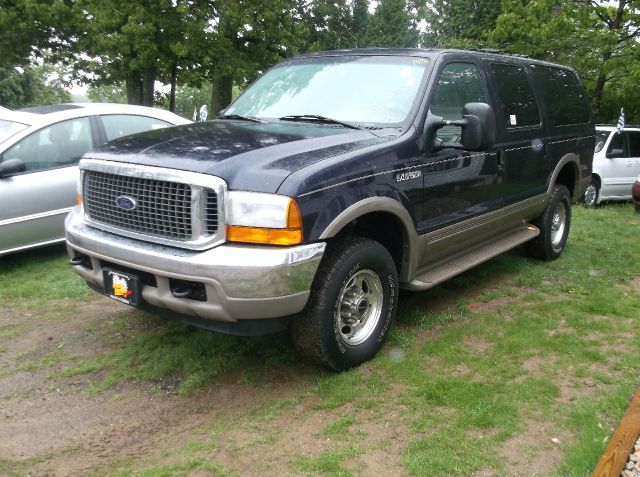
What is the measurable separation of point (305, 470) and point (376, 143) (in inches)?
79.7

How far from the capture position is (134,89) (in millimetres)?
25625

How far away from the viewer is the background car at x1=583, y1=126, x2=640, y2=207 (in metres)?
11.3

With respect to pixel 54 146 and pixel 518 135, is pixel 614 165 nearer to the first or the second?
pixel 518 135

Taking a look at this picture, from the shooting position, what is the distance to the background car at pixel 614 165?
11312 millimetres

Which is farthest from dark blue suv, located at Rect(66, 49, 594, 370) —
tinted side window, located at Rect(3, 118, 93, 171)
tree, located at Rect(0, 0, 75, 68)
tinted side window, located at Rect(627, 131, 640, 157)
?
tree, located at Rect(0, 0, 75, 68)

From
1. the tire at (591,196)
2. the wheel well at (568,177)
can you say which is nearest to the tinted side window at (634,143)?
the tire at (591,196)

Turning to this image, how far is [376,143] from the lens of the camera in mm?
3824

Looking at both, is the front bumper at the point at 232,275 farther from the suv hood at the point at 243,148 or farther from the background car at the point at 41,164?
the background car at the point at 41,164

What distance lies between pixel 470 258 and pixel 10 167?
4.35 meters

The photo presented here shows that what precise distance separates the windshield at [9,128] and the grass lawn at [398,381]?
147 centimetres

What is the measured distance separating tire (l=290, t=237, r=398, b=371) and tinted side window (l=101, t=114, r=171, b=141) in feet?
12.6

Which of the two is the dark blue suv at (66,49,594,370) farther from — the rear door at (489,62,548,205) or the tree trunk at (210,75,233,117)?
the tree trunk at (210,75,233,117)

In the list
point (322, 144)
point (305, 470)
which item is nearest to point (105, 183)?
point (322, 144)

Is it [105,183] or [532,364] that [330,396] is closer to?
[532,364]
